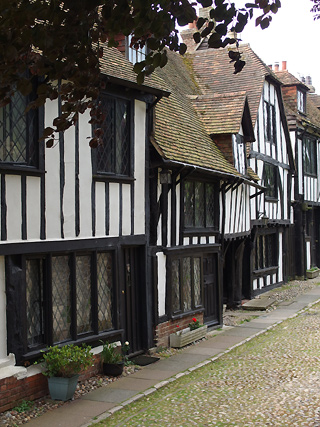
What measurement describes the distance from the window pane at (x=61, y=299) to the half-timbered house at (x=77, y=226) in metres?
0.02

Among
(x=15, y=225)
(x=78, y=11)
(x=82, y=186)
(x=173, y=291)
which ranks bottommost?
(x=173, y=291)

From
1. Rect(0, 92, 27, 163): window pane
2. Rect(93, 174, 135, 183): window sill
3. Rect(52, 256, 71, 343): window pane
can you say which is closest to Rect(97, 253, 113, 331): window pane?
Rect(52, 256, 71, 343): window pane

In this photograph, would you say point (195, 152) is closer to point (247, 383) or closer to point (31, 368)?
point (247, 383)

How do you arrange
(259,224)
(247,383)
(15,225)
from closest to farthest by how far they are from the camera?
1. (15,225)
2. (247,383)
3. (259,224)

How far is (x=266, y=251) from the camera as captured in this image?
22.7 metres

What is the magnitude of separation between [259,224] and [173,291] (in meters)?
8.14

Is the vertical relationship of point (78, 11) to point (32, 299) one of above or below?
above

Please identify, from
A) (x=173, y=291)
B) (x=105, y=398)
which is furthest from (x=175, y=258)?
(x=105, y=398)

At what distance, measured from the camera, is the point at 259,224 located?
65.3ft

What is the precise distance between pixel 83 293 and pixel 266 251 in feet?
46.6

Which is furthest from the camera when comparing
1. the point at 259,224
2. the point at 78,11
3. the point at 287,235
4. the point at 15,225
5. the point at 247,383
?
the point at 287,235

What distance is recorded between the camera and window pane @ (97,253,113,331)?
9.95m

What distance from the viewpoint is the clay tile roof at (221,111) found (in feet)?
51.4

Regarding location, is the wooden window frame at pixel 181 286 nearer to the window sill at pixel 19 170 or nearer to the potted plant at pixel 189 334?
the potted plant at pixel 189 334
